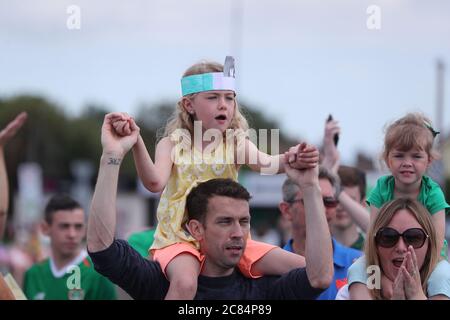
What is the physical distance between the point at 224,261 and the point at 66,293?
3.26 meters

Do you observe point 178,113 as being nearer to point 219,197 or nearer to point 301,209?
point 219,197

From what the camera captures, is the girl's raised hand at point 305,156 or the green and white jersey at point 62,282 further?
the green and white jersey at point 62,282

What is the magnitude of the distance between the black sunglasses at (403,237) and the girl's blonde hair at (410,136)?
706 mm

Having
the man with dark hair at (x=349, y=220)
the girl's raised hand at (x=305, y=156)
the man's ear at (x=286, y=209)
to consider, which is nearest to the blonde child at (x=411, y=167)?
the girl's raised hand at (x=305, y=156)

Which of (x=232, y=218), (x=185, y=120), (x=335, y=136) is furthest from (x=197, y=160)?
(x=335, y=136)

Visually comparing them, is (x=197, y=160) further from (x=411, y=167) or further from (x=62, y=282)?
(x=62, y=282)

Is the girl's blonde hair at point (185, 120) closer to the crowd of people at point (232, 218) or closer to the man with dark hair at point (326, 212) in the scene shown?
the crowd of people at point (232, 218)

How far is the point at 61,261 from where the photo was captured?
7.93 m

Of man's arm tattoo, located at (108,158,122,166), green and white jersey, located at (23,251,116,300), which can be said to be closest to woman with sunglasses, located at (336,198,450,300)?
man's arm tattoo, located at (108,158,122,166)

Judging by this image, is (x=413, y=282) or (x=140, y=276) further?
(x=140, y=276)

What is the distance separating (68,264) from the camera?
7.88 m

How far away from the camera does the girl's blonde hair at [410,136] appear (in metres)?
5.31

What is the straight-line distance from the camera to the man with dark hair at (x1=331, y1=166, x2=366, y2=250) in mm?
7613

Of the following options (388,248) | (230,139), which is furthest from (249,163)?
(388,248)
